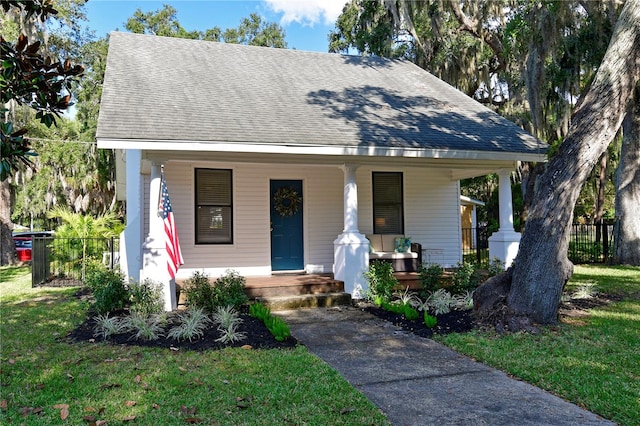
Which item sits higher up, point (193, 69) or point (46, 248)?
point (193, 69)

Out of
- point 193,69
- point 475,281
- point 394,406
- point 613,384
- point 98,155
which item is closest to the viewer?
point 394,406

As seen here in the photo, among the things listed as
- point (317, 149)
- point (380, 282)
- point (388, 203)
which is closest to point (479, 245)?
point (388, 203)

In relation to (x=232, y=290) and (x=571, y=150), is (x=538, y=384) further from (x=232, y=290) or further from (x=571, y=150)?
(x=232, y=290)

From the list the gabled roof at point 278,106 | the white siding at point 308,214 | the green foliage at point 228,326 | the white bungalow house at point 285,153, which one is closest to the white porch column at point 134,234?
the white bungalow house at point 285,153

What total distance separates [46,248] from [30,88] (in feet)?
35.4

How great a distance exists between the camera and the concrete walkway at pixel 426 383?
3668mm

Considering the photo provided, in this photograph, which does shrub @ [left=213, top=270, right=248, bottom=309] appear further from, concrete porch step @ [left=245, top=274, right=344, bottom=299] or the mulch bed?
concrete porch step @ [left=245, top=274, right=344, bottom=299]

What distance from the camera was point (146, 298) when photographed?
23.5ft

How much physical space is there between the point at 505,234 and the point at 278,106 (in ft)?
17.1

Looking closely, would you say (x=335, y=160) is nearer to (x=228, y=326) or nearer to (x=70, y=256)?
(x=228, y=326)

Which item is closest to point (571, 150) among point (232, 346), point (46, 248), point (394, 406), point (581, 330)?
point (581, 330)

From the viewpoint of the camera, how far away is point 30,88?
2.84m

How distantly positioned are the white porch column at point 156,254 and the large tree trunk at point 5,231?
1289 cm

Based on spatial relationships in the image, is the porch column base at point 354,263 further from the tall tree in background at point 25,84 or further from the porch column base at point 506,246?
the tall tree in background at point 25,84
